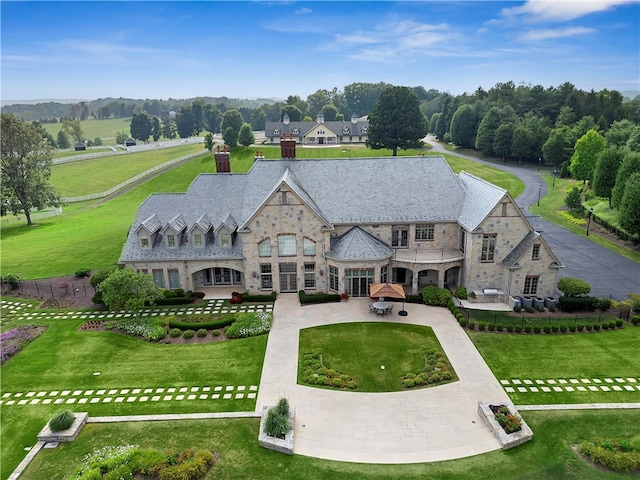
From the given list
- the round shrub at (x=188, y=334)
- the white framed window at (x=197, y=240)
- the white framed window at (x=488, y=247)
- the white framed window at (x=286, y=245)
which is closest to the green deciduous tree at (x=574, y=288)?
the white framed window at (x=488, y=247)

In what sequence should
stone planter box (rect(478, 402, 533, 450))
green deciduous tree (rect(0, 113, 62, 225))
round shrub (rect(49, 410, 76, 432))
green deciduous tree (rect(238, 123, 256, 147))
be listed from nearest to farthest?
stone planter box (rect(478, 402, 533, 450)) < round shrub (rect(49, 410, 76, 432)) < green deciduous tree (rect(0, 113, 62, 225)) < green deciduous tree (rect(238, 123, 256, 147))

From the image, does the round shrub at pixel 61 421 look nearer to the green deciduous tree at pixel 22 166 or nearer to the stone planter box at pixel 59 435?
the stone planter box at pixel 59 435

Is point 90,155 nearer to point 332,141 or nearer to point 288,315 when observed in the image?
point 332,141

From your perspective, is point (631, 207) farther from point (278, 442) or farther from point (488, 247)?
point (278, 442)

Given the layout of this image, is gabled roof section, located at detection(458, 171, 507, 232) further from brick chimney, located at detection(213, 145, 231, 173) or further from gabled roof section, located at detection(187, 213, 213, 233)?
brick chimney, located at detection(213, 145, 231, 173)

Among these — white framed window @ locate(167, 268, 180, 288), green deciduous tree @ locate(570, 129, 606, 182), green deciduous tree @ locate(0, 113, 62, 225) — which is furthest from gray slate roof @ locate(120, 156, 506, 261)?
green deciduous tree @ locate(570, 129, 606, 182)

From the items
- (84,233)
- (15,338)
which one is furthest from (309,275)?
(84,233)

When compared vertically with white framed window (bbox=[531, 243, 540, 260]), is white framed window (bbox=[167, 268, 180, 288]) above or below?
below
